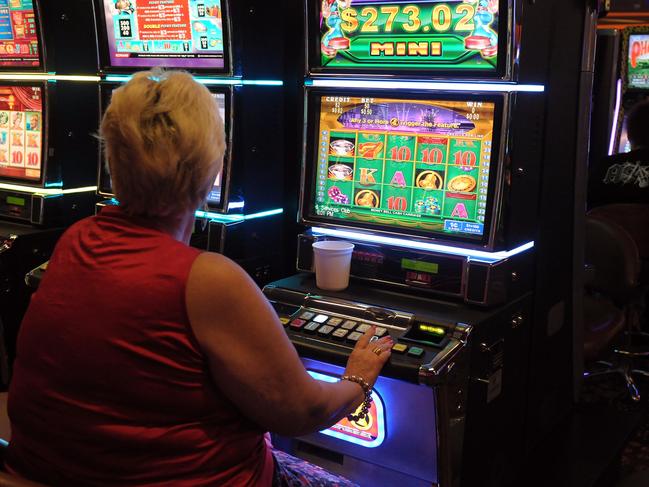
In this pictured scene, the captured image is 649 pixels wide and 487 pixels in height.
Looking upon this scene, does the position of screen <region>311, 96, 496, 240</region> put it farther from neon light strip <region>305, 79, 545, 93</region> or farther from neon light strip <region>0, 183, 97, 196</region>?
neon light strip <region>0, 183, 97, 196</region>

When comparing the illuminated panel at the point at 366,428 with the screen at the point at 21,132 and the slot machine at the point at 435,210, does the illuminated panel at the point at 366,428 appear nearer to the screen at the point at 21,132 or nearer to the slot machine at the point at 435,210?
the slot machine at the point at 435,210

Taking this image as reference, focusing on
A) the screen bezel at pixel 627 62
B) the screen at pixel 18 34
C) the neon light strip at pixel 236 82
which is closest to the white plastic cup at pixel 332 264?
the neon light strip at pixel 236 82

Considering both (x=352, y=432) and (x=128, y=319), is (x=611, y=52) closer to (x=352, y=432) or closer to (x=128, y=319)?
(x=352, y=432)

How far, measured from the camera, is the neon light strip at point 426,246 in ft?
7.00

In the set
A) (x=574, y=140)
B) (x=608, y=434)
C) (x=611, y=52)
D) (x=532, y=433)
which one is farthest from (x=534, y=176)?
(x=611, y=52)

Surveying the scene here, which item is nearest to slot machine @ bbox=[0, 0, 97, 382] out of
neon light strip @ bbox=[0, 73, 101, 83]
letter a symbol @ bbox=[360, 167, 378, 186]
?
neon light strip @ bbox=[0, 73, 101, 83]

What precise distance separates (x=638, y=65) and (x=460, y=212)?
179 inches

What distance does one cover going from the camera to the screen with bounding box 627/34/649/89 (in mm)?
5895

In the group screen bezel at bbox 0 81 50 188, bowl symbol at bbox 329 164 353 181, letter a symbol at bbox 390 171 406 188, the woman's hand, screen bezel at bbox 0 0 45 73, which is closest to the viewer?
the woman's hand

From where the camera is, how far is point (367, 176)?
92.0 inches

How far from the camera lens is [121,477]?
1370 mm

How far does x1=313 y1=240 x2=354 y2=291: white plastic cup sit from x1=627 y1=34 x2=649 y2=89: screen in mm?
4544

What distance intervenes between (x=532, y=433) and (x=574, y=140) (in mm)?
1093

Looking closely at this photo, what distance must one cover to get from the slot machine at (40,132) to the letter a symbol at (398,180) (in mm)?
1842
